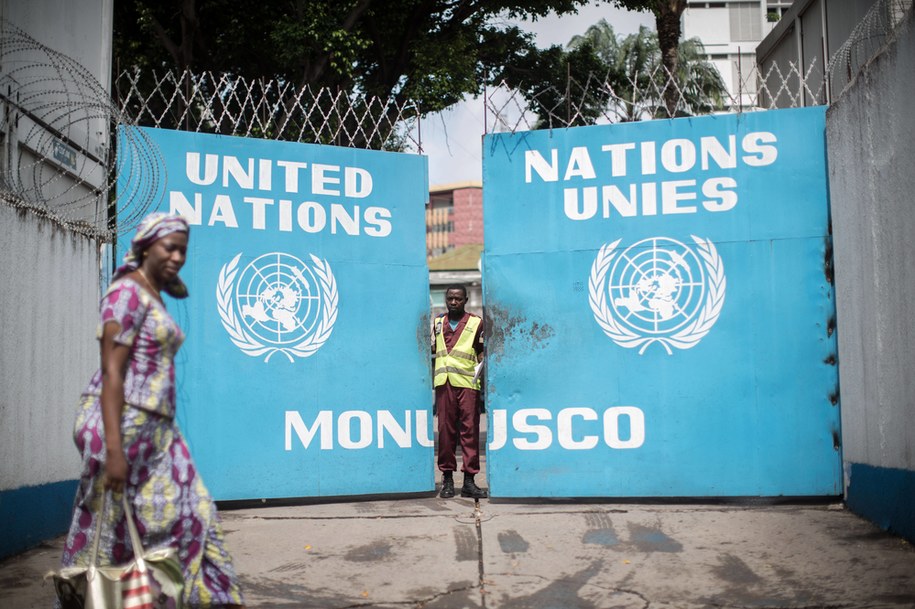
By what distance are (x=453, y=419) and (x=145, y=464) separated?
3734mm

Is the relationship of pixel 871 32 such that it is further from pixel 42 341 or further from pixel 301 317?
pixel 42 341

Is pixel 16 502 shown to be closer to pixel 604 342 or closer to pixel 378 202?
pixel 378 202

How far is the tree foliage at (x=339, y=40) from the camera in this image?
1257 centimetres

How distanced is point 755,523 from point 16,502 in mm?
→ 4380

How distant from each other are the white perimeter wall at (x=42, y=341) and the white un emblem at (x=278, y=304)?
91cm

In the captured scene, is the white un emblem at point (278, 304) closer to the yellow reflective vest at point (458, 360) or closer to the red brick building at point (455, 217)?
the yellow reflective vest at point (458, 360)

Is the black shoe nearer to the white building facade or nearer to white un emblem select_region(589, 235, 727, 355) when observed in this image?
white un emblem select_region(589, 235, 727, 355)

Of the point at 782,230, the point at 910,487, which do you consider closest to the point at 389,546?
the point at 910,487

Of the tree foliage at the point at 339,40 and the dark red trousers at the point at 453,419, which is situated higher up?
the tree foliage at the point at 339,40

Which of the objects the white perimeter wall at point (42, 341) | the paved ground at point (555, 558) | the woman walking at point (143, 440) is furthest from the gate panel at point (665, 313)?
the woman walking at point (143, 440)

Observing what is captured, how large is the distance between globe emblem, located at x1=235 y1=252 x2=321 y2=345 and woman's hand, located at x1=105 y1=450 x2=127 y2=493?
3276 millimetres

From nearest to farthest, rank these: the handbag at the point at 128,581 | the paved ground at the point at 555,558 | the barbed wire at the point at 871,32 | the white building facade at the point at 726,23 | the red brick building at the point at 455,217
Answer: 1. the handbag at the point at 128,581
2. the paved ground at the point at 555,558
3. the barbed wire at the point at 871,32
4. the white building facade at the point at 726,23
5. the red brick building at the point at 455,217

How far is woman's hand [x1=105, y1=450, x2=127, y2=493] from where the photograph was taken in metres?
3.04

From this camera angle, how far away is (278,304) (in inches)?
250
